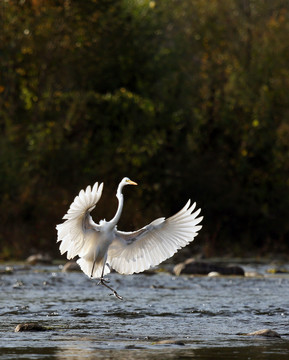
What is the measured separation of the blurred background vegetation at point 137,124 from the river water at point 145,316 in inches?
349

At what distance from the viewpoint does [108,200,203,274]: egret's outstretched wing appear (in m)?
12.4

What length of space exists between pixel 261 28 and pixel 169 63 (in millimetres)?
4507

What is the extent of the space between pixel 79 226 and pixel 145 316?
171 cm

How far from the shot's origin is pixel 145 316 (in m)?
13.0

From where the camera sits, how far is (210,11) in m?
37.8

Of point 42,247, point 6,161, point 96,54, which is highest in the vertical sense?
point 96,54

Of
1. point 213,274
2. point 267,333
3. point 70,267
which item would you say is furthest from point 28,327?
point 70,267

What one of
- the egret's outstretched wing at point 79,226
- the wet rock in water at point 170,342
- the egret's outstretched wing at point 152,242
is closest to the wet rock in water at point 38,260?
the egret's outstretched wing at point 152,242

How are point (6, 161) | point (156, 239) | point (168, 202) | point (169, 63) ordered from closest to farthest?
point (156, 239), point (6, 161), point (168, 202), point (169, 63)

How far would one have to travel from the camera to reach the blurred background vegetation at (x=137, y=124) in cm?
2948

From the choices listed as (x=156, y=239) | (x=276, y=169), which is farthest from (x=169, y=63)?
(x=156, y=239)

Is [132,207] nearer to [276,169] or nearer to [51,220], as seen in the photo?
[51,220]

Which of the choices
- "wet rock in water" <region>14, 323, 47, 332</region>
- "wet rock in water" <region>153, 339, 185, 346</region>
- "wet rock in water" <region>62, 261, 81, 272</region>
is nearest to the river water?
"wet rock in water" <region>153, 339, 185, 346</region>

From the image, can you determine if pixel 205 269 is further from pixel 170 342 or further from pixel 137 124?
pixel 137 124
